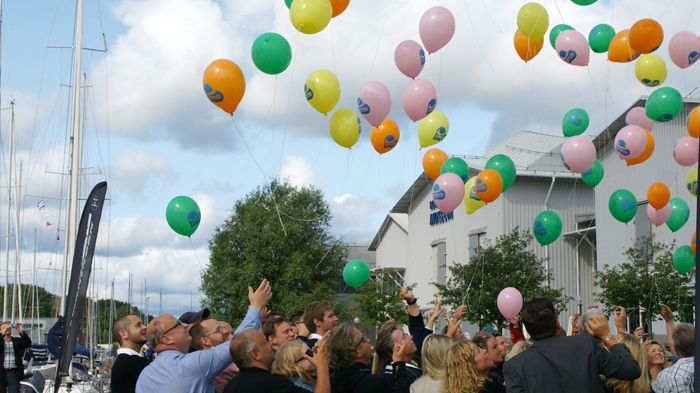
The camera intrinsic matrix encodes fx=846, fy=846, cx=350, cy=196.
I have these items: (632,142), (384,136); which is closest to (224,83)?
(384,136)

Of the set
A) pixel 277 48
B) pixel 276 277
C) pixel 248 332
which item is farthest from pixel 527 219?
pixel 248 332

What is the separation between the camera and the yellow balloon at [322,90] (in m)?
13.0

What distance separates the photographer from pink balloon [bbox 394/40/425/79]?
14.0 metres

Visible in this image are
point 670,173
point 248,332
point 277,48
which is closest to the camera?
point 248,332

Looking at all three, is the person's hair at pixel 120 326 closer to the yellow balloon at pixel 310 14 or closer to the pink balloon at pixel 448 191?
the yellow balloon at pixel 310 14

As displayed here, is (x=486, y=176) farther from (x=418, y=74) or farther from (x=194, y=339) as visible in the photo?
(x=194, y=339)

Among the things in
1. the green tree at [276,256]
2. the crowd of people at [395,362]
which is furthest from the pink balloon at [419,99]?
the green tree at [276,256]

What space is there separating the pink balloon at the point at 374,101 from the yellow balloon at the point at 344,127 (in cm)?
23

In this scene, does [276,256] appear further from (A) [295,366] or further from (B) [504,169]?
(A) [295,366]

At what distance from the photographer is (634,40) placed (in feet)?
43.3

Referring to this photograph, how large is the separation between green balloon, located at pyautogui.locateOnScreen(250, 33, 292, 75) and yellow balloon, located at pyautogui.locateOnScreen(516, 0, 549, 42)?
4.12 metres

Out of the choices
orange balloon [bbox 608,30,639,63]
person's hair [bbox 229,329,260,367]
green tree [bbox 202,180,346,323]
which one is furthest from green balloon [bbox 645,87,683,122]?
green tree [bbox 202,180,346,323]

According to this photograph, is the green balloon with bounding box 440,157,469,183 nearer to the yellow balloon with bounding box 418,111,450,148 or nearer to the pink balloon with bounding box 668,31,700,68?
the yellow balloon with bounding box 418,111,450,148

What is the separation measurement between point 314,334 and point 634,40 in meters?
8.36
